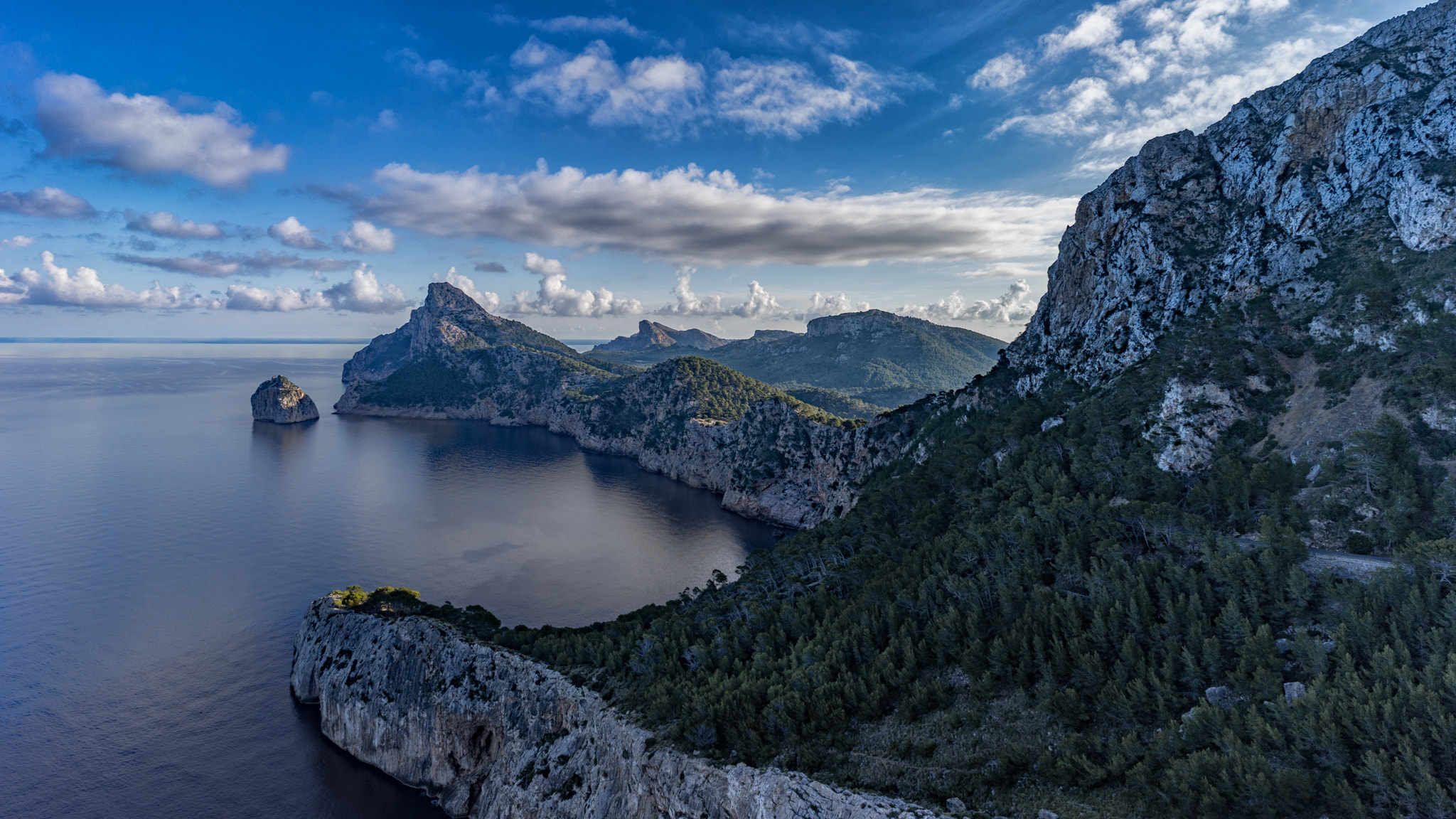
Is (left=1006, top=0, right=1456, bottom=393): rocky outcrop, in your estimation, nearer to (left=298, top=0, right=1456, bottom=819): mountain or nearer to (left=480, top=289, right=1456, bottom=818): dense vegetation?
(left=298, top=0, right=1456, bottom=819): mountain

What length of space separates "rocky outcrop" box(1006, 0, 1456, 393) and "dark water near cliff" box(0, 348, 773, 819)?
76922mm

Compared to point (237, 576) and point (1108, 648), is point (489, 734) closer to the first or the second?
point (1108, 648)

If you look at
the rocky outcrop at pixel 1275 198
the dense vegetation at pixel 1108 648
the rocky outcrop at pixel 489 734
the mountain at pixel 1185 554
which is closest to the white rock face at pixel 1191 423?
the mountain at pixel 1185 554

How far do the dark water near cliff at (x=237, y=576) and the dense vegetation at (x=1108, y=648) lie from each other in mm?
26627

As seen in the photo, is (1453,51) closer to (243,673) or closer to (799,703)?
(799,703)

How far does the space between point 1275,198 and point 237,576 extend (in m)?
157

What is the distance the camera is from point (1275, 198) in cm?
6762

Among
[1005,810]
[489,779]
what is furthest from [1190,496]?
[489,779]

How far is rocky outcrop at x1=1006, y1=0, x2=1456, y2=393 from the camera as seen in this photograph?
5616 centimetres

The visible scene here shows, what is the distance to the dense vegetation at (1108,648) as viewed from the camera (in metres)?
24.4

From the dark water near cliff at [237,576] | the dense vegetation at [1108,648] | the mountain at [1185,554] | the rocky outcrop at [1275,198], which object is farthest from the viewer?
the rocky outcrop at [1275,198]

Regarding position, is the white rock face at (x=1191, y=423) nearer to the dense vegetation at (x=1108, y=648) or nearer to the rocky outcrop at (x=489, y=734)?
the dense vegetation at (x=1108, y=648)

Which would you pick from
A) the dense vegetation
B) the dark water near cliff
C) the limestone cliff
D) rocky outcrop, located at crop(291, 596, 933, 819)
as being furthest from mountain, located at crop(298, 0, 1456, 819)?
the dark water near cliff

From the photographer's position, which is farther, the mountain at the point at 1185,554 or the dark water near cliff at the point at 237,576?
the dark water near cliff at the point at 237,576
